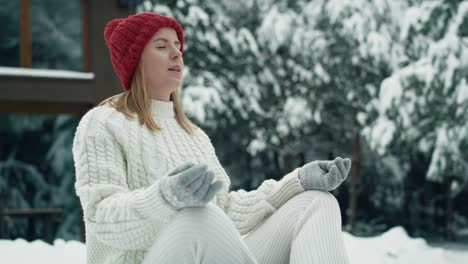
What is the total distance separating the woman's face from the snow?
176 inches

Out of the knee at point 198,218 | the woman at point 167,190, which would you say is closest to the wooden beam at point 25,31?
the woman at point 167,190

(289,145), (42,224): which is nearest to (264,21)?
(289,145)

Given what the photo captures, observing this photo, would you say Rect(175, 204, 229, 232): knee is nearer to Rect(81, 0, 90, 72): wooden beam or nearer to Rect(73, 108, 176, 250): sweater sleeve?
Rect(73, 108, 176, 250): sweater sleeve

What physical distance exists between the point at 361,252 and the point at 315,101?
425cm

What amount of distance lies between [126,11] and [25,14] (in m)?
1.03

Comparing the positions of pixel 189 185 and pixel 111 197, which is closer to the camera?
pixel 189 185

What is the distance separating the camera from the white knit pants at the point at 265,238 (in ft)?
5.05

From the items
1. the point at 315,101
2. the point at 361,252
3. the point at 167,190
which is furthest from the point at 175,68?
the point at 315,101

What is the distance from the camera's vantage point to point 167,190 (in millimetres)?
1440

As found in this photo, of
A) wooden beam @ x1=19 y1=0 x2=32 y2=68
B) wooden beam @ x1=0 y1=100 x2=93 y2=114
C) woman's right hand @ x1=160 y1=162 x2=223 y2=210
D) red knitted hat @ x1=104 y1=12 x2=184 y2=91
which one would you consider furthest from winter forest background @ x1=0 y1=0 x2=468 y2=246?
woman's right hand @ x1=160 y1=162 x2=223 y2=210

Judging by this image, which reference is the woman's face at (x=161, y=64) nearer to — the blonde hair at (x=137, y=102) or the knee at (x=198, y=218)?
the blonde hair at (x=137, y=102)

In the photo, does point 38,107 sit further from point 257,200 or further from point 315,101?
point 257,200

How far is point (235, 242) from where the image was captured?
1.59 metres

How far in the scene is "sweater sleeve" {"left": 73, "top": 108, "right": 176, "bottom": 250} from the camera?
1.54 m
